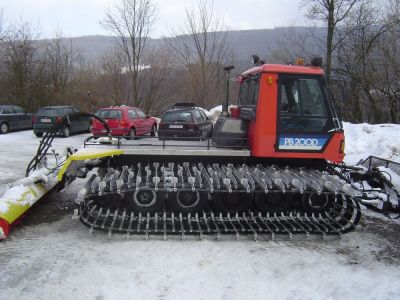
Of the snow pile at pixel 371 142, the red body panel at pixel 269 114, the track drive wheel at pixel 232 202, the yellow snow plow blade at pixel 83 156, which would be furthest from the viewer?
the snow pile at pixel 371 142

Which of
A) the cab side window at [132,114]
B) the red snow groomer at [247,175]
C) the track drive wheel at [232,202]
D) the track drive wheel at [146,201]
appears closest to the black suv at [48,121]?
the cab side window at [132,114]

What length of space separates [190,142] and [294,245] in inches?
95.2

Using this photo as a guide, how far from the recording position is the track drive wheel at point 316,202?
6297mm

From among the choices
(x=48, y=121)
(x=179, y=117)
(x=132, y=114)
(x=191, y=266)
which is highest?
(x=179, y=117)

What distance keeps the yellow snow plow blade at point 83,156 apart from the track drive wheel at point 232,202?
5.43 feet

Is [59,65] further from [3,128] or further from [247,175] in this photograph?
[247,175]

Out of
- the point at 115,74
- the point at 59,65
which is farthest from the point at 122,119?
the point at 59,65

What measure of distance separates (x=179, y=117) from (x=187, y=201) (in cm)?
610

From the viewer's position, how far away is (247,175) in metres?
5.85

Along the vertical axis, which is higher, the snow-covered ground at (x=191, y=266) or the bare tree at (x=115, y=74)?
the bare tree at (x=115, y=74)

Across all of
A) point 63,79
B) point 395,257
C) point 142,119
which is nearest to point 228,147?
point 395,257

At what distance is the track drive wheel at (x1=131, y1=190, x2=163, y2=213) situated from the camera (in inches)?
239

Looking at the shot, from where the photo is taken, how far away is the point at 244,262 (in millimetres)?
5055

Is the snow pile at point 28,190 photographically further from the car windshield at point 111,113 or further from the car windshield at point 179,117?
the car windshield at point 111,113
